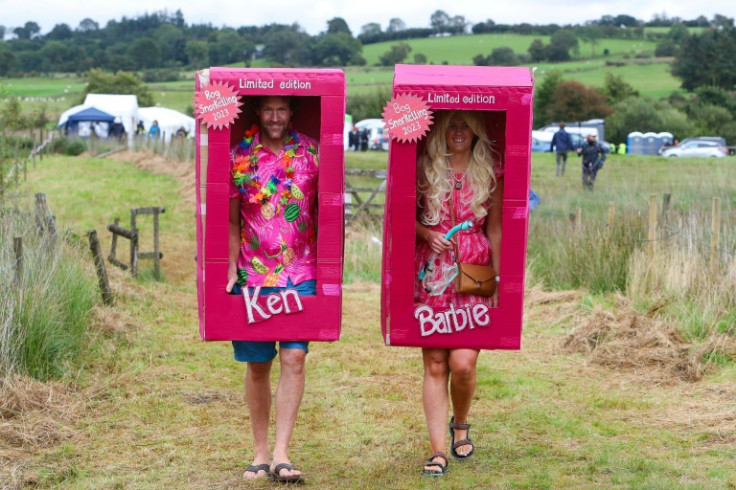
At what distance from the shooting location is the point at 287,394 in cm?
568

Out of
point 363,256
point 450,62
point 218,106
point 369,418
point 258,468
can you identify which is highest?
point 450,62

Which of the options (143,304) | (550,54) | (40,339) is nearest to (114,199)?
(143,304)

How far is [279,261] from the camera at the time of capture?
18.5ft

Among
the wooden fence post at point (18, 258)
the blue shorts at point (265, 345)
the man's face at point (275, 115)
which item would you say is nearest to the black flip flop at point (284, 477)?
the blue shorts at point (265, 345)

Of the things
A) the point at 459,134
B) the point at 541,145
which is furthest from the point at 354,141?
the point at 459,134

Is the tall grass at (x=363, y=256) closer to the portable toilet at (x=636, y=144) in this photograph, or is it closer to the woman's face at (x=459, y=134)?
the woman's face at (x=459, y=134)

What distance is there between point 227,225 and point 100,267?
495cm

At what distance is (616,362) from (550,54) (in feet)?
337

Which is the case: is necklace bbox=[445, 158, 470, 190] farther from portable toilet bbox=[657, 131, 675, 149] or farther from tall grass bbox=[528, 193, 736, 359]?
portable toilet bbox=[657, 131, 675, 149]

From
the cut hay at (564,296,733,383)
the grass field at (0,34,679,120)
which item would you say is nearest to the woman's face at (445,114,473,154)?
the cut hay at (564,296,733,383)

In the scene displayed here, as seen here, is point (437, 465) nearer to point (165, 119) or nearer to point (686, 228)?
point (686, 228)

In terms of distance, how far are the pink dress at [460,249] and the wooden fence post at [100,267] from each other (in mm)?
5092

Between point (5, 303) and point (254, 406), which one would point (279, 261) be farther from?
point (5, 303)

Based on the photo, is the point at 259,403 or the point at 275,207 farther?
the point at 259,403
